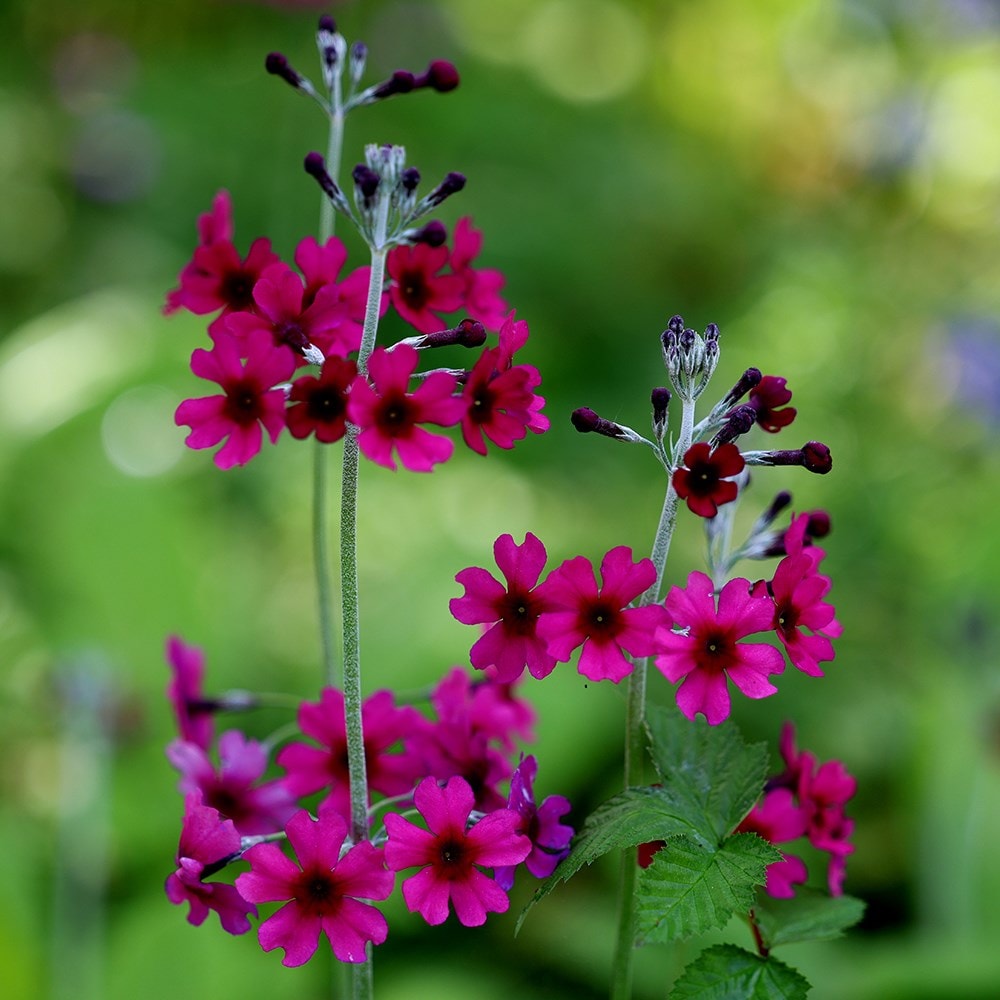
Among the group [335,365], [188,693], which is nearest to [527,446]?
[188,693]

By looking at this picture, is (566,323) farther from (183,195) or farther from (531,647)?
(531,647)

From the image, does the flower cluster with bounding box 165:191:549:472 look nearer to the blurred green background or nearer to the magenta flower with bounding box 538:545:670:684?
the magenta flower with bounding box 538:545:670:684

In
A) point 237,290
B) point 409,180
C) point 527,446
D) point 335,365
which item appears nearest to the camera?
point 335,365

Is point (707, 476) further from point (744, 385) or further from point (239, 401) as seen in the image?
point (239, 401)

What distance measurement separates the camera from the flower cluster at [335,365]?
0.85m

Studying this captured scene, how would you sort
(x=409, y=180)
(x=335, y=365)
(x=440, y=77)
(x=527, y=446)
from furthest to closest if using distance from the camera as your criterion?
(x=527, y=446)
(x=440, y=77)
(x=409, y=180)
(x=335, y=365)

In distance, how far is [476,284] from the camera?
3.65ft

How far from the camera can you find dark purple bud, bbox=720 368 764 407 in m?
0.91

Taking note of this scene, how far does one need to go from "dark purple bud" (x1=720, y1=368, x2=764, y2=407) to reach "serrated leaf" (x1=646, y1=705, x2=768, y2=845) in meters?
0.24

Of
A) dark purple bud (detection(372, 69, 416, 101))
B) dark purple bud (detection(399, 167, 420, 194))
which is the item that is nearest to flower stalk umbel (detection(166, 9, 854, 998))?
dark purple bud (detection(399, 167, 420, 194))

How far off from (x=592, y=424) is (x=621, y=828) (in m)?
0.28

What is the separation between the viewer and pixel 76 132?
571cm

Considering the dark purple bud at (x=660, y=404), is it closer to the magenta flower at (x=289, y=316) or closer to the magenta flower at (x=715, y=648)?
the magenta flower at (x=715, y=648)

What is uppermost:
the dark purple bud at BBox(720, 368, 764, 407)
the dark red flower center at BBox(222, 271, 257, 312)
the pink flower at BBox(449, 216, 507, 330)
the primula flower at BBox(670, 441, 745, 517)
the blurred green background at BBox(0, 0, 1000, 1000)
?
the blurred green background at BBox(0, 0, 1000, 1000)
